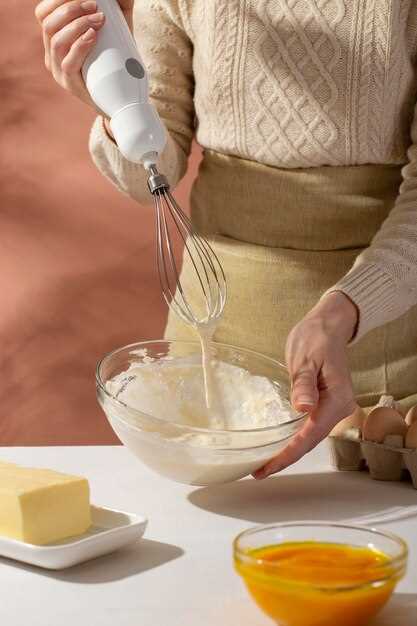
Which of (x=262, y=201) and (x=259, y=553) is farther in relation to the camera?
(x=262, y=201)

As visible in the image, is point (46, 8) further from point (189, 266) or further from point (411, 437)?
point (411, 437)

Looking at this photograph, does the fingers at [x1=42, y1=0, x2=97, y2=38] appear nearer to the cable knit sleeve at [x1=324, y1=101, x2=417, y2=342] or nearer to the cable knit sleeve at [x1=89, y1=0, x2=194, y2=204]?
the cable knit sleeve at [x1=89, y1=0, x2=194, y2=204]

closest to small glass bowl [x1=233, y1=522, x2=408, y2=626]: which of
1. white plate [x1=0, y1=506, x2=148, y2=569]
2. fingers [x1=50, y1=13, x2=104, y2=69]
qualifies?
white plate [x1=0, y1=506, x2=148, y2=569]

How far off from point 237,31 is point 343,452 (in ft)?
2.35

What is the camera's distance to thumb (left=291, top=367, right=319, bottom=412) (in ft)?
4.26

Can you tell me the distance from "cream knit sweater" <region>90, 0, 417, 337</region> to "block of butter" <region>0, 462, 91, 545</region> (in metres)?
0.62

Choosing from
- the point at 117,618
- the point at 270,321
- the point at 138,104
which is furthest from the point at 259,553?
the point at 270,321

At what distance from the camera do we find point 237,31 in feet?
5.60

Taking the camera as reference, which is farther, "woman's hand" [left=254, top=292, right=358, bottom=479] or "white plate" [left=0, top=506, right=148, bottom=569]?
"woman's hand" [left=254, top=292, right=358, bottom=479]

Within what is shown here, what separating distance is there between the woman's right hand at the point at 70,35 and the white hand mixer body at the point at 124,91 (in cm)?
1

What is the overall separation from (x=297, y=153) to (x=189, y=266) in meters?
0.31

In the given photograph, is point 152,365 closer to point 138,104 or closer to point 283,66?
point 138,104

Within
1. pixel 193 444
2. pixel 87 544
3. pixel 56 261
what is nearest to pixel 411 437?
pixel 193 444

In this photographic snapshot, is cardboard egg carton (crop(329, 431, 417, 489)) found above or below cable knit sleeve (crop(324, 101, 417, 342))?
below
